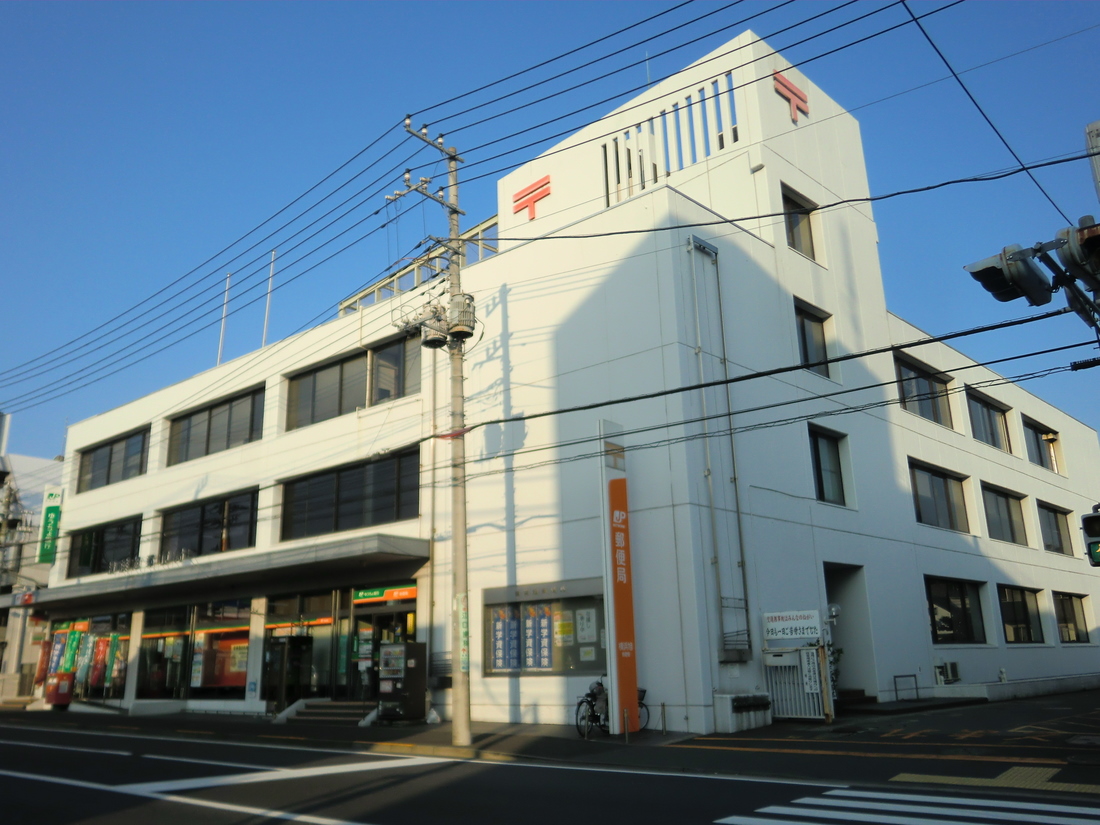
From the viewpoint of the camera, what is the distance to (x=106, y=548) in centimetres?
3369

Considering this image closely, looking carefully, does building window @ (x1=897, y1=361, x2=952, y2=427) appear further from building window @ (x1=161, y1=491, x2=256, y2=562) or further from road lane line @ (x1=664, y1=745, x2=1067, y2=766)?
building window @ (x1=161, y1=491, x2=256, y2=562)

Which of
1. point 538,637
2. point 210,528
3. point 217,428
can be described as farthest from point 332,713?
point 217,428

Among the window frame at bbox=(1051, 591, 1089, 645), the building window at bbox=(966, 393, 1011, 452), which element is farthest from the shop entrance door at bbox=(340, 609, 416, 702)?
the window frame at bbox=(1051, 591, 1089, 645)

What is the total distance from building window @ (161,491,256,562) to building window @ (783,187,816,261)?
60.4 feet

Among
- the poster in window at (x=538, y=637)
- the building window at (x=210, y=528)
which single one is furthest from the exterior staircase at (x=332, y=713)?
the building window at (x=210, y=528)

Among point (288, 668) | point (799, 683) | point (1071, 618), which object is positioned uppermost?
point (1071, 618)

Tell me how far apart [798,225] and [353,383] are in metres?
13.7

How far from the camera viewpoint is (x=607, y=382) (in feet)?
63.4

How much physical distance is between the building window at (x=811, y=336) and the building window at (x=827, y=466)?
1750 millimetres

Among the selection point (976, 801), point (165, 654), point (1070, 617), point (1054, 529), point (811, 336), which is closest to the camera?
point (976, 801)

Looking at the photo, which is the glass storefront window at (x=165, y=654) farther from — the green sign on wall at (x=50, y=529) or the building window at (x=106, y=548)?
the green sign on wall at (x=50, y=529)

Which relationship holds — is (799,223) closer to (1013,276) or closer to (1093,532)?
(1093,532)

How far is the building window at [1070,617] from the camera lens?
110 ft

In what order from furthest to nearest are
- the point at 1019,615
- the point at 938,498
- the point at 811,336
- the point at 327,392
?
the point at 1019,615 → the point at 938,498 → the point at 327,392 → the point at 811,336
